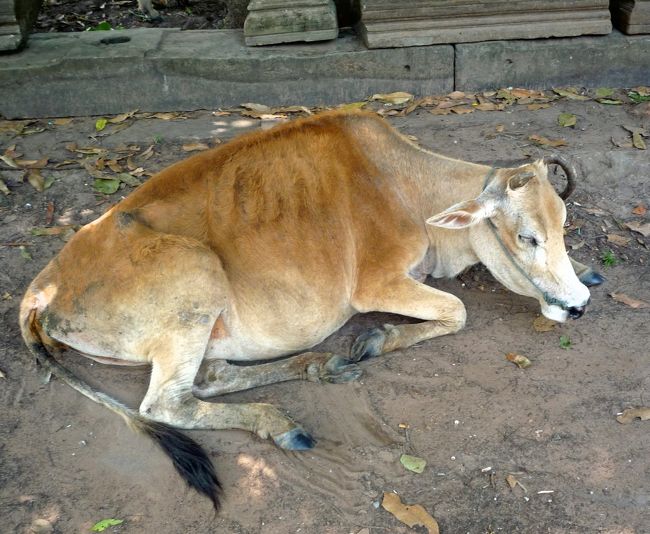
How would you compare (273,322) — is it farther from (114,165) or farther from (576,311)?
(114,165)

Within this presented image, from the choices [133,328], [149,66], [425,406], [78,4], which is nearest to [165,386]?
[133,328]

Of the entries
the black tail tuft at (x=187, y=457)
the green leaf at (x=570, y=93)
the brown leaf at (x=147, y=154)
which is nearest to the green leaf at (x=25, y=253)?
the brown leaf at (x=147, y=154)

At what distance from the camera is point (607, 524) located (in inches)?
148

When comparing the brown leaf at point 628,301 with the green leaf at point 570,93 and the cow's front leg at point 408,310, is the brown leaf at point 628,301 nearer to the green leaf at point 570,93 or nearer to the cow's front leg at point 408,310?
the cow's front leg at point 408,310

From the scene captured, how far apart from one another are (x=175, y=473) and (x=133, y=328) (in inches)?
33.1

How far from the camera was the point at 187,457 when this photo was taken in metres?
4.07

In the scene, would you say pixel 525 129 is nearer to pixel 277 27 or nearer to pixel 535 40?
pixel 535 40

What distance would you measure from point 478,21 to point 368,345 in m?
3.96

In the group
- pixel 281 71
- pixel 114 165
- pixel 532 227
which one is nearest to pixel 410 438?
pixel 532 227

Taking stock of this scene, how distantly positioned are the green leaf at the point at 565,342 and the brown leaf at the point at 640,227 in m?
1.45

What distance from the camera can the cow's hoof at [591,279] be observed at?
5410mm

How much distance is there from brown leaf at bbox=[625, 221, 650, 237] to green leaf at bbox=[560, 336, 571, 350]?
4.75ft

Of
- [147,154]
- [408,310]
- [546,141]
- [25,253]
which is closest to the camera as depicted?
[408,310]

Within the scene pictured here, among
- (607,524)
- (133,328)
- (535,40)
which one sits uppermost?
(535,40)
